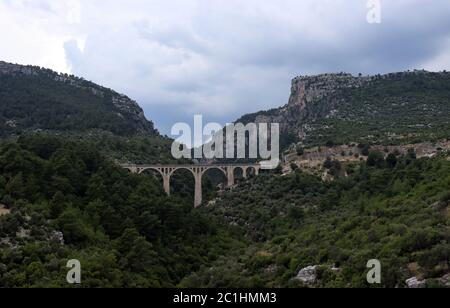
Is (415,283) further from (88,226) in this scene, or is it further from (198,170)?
(198,170)

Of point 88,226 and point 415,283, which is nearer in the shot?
point 415,283

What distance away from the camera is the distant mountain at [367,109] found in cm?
7338

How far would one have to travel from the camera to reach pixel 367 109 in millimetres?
94875

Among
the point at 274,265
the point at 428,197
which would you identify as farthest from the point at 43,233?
the point at 428,197

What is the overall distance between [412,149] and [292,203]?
15.0 meters

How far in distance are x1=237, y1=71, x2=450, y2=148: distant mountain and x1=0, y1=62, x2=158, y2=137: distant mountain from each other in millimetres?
31957

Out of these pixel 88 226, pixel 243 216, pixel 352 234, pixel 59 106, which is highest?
pixel 59 106

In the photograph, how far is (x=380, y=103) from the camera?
97.5 meters

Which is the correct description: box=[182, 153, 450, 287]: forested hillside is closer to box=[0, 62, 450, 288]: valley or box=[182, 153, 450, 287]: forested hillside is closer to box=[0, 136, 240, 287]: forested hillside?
box=[0, 62, 450, 288]: valley

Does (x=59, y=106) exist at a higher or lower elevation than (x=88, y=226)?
higher

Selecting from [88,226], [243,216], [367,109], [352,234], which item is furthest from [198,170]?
[352,234]

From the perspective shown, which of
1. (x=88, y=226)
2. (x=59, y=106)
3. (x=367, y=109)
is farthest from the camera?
(x=59, y=106)

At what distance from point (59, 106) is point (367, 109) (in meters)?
56.2

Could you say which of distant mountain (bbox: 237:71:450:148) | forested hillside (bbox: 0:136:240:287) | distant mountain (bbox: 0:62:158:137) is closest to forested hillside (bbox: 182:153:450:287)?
forested hillside (bbox: 0:136:240:287)
